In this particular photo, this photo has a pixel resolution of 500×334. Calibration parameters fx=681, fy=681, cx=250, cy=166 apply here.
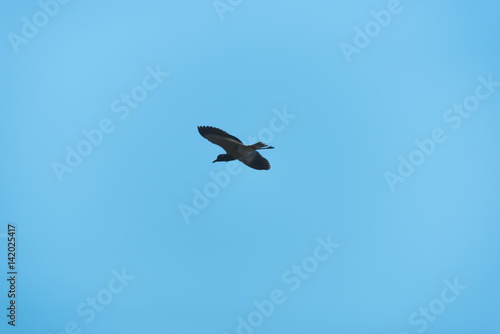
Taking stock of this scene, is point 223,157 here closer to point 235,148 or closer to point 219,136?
point 235,148

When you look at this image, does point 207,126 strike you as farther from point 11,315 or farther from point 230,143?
point 11,315

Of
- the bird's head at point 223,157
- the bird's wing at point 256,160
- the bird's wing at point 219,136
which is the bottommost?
the bird's wing at point 256,160

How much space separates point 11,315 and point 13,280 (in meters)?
1.44

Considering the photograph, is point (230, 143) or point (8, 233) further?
point (8, 233)

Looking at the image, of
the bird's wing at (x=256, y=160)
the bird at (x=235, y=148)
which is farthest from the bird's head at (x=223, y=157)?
the bird's wing at (x=256, y=160)

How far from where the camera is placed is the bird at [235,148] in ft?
85.4

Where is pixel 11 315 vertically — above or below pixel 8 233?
below

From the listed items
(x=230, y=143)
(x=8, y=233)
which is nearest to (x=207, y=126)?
(x=230, y=143)

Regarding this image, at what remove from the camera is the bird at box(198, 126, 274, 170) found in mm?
26031

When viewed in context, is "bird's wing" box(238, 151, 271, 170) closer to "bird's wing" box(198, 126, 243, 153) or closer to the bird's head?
the bird's head

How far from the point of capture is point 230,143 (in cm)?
2636

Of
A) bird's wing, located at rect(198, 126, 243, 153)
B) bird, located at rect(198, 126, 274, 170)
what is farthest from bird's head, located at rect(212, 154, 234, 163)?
bird's wing, located at rect(198, 126, 243, 153)

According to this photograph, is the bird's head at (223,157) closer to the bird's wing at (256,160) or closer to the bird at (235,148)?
the bird at (235,148)

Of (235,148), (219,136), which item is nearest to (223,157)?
(235,148)
